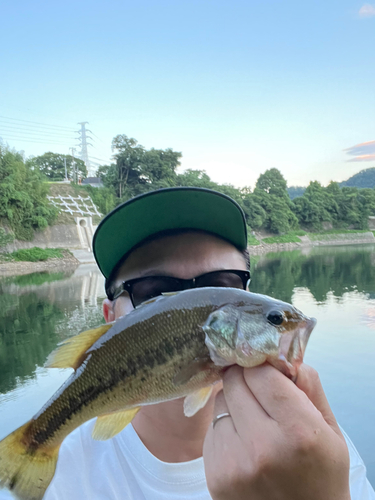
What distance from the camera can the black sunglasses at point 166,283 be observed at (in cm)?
193

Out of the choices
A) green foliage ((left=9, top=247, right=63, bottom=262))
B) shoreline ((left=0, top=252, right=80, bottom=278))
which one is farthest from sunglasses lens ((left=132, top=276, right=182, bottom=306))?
green foliage ((left=9, top=247, right=63, bottom=262))

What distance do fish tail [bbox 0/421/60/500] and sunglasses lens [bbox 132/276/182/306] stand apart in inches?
31.1

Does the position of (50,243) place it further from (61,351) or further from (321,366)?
(61,351)

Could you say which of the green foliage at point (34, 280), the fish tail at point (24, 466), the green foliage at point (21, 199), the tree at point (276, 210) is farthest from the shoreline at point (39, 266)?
the tree at point (276, 210)

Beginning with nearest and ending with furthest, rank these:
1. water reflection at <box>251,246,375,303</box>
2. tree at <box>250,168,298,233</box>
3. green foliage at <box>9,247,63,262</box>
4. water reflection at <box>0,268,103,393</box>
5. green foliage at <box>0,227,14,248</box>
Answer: water reflection at <box>0,268,103,393</box> → water reflection at <box>251,246,375,303</box> → green foliage at <box>9,247,63,262</box> → green foliage at <box>0,227,14,248</box> → tree at <box>250,168,298,233</box>

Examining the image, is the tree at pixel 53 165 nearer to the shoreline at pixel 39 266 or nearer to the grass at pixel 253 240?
the grass at pixel 253 240

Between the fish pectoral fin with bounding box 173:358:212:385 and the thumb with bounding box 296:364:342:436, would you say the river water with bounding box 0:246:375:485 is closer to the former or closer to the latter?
the thumb with bounding box 296:364:342:436

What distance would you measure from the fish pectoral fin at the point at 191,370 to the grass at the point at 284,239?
2386 inches

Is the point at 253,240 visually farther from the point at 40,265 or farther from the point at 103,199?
the point at 40,265

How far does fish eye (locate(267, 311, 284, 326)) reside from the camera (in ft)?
4.11

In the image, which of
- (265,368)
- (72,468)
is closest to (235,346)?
(265,368)

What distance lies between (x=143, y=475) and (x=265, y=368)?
3.42 feet

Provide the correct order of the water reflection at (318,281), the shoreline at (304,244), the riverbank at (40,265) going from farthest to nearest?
the shoreline at (304,244)
the riverbank at (40,265)
the water reflection at (318,281)

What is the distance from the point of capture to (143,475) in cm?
176
